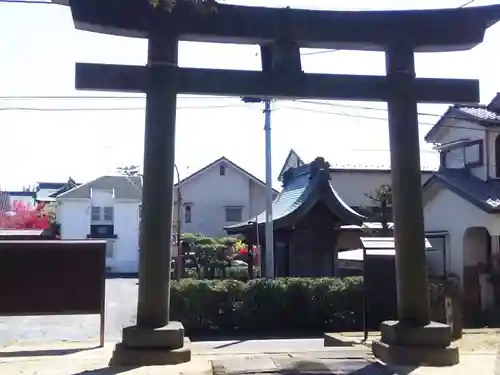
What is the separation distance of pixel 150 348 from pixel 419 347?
374 cm

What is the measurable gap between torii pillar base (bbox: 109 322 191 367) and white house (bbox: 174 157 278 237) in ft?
134

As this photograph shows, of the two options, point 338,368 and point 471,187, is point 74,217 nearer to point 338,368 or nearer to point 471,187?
point 471,187

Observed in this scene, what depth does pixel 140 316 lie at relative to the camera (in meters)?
8.73

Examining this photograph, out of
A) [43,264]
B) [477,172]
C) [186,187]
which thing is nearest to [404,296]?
Result: [43,264]

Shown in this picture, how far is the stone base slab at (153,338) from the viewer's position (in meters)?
8.52

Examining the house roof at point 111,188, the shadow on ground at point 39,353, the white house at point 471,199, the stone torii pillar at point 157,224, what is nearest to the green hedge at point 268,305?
the white house at point 471,199

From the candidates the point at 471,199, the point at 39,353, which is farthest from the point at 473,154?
the point at 39,353

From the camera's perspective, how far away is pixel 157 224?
28.9 feet

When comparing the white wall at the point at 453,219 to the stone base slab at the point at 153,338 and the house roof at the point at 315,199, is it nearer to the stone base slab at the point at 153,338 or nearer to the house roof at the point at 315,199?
the house roof at the point at 315,199

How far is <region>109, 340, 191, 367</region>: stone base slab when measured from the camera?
27.6 ft

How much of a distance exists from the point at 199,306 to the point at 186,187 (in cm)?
2827

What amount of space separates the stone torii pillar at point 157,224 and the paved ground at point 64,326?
7.61m

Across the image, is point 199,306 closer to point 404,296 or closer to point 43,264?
point 43,264

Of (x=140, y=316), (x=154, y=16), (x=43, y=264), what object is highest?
(x=154, y=16)
